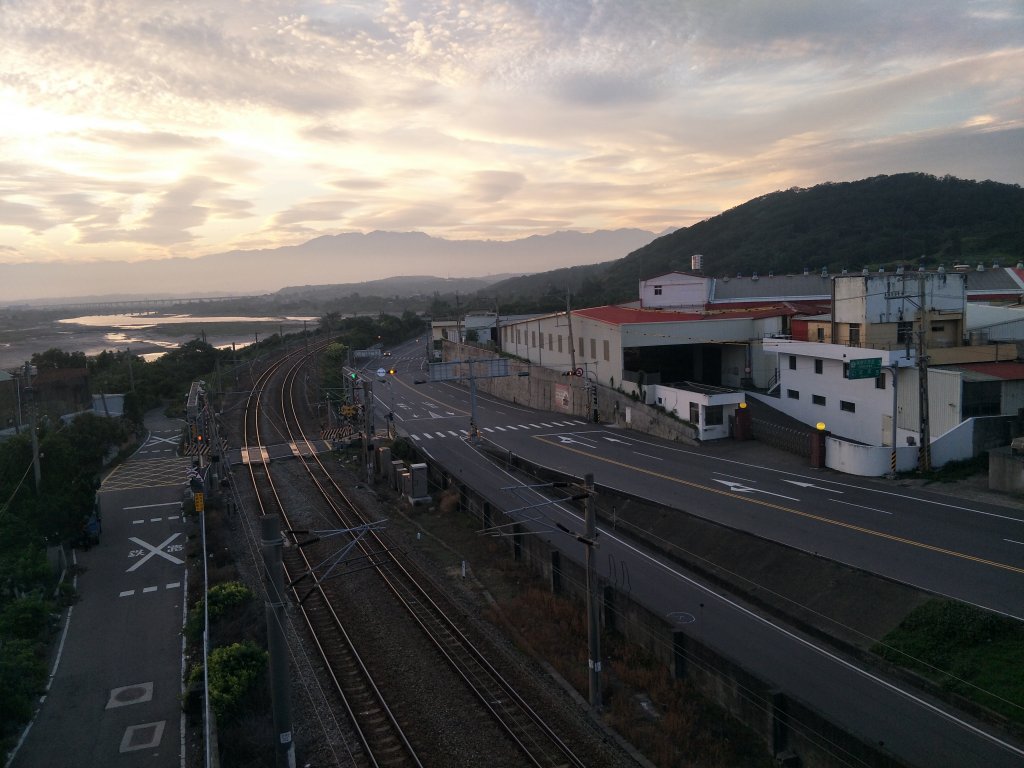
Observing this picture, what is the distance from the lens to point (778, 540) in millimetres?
17234

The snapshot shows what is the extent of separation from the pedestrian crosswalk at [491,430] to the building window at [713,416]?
330 inches

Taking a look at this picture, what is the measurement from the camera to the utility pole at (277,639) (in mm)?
8805

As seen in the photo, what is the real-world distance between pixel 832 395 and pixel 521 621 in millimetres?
18205

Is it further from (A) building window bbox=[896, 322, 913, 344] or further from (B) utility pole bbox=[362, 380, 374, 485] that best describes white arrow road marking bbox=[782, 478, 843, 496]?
(B) utility pole bbox=[362, 380, 374, 485]

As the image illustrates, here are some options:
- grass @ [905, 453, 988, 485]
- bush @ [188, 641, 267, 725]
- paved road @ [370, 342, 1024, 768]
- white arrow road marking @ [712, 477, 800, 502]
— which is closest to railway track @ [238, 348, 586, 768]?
bush @ [188, 641, 267, 725]

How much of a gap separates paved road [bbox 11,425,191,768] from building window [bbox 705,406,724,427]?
20.1 m

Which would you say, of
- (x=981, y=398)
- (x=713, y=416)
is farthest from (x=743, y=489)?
(x=713, y=416)

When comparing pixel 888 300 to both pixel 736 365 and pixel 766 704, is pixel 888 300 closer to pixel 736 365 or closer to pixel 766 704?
pixel 736 365

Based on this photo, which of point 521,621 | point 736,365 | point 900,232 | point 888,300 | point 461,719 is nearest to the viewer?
point 461,719

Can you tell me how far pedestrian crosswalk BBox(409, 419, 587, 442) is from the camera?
35344mm

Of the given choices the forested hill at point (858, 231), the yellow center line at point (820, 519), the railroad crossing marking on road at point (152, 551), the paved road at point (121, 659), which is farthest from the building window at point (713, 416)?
the forested hill at point (858, 231)

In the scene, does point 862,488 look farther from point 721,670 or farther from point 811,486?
point 721,670

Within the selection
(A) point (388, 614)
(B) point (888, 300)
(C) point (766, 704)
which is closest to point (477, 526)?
(A) point (388, 614)

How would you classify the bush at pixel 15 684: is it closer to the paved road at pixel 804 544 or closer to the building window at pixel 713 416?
the paved road at pixel 804 544
